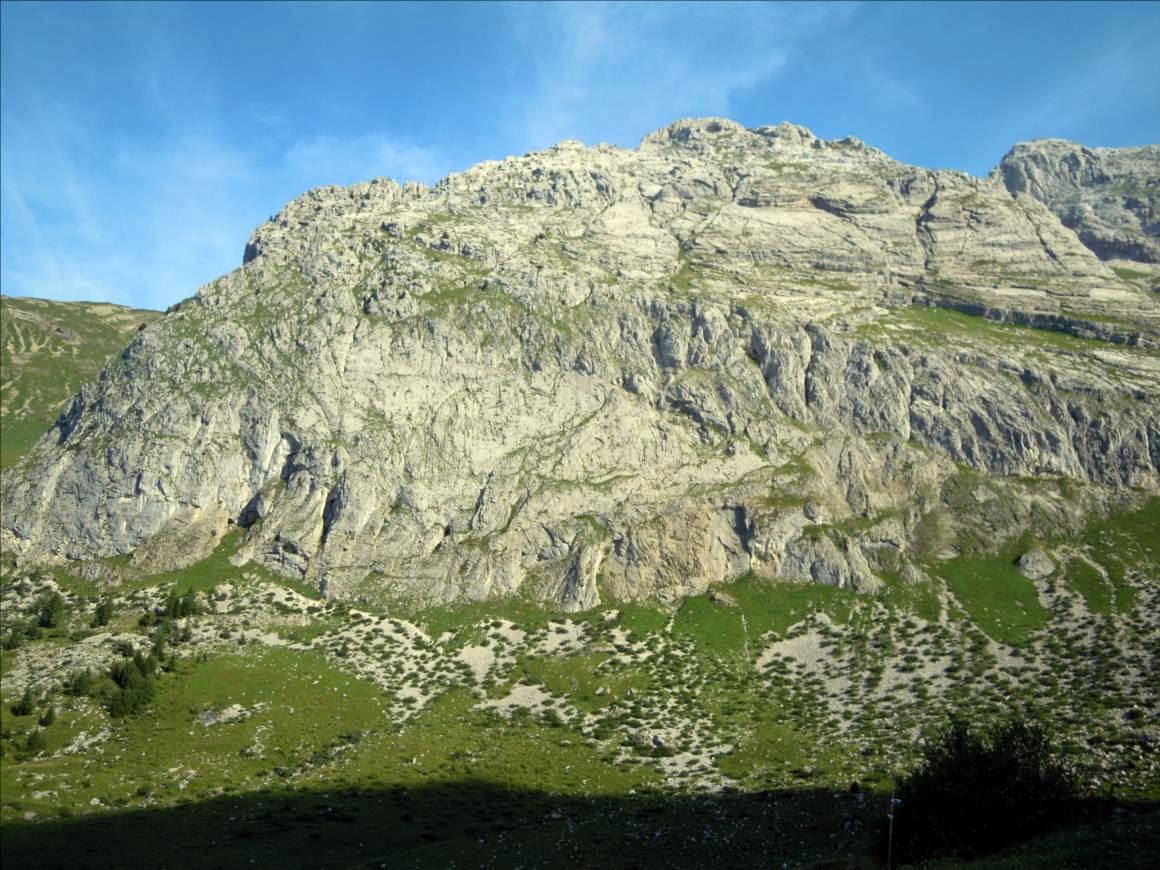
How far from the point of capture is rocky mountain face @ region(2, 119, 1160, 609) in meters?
133

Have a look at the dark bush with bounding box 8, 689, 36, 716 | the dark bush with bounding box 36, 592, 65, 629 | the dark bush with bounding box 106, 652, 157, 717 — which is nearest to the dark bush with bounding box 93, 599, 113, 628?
the dark bush with bounding box 36, 592, 65, 629

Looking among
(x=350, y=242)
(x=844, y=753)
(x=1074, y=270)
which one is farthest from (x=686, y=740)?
(x=1074, y=270)

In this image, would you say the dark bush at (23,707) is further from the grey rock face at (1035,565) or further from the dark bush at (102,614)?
the grey rock face at (1035,565)

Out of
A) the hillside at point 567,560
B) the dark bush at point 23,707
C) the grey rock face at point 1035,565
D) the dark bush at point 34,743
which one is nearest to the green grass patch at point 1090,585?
the hillside at point 567,560

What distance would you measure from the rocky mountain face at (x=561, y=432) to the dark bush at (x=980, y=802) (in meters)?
86.0

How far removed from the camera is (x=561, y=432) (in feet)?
501

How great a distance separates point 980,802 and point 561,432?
117 m

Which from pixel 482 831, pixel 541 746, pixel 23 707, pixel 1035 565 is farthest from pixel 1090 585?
pixel 23 707

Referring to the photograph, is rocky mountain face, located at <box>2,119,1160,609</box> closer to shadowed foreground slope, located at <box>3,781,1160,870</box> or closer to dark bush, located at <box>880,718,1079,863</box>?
shadowed foreground slope, located at <box>3,781,1160,870</box>

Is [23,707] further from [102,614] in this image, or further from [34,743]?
[102,614]

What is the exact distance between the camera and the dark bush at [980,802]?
129 feet

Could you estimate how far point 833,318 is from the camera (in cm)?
17612

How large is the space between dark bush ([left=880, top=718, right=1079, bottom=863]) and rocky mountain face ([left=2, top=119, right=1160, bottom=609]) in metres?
86.0

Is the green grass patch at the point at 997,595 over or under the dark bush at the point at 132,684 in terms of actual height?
over
